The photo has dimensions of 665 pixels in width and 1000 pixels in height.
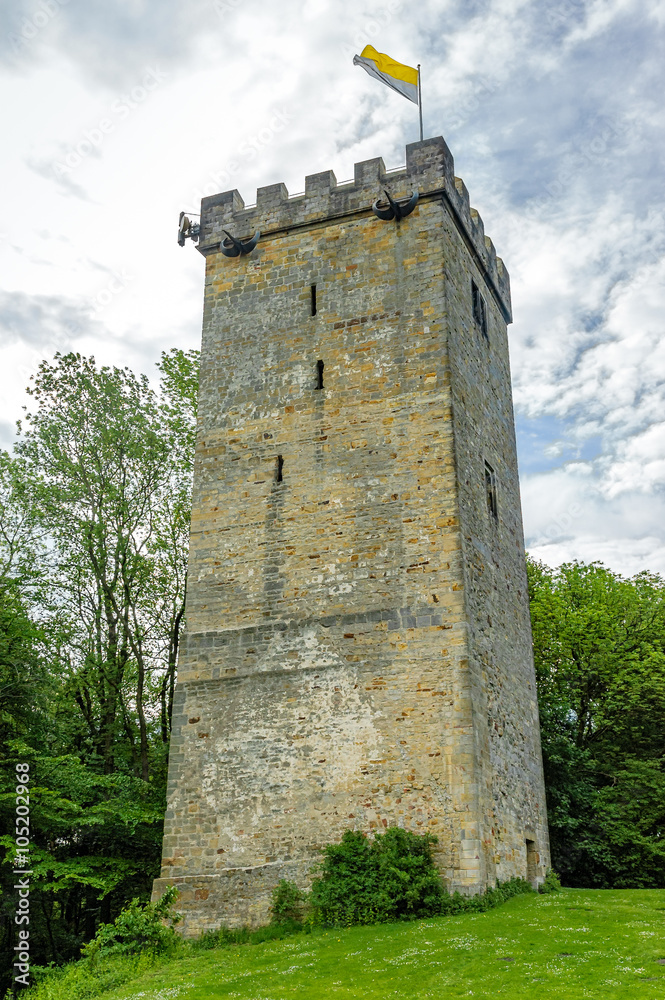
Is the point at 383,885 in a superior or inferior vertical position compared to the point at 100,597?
inferior

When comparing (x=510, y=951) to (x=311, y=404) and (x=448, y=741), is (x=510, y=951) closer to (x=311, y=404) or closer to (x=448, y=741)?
(x=448, y=741)

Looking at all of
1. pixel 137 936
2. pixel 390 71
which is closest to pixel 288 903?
pixel 137 936

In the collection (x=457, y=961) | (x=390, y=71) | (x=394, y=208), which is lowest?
(x=457, y=961)

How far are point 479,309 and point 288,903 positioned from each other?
13039 mm

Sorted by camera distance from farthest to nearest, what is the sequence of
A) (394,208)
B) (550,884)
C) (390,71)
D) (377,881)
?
1. (390,71)
2. (394,208)
3. (550,884)
4. (377,881)

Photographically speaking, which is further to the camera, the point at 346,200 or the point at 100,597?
the point at 100,597

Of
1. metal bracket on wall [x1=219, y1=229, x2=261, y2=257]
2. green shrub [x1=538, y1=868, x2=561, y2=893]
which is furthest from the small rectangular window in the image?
green shrub [x1=538, y1=868, x2=561, y2=893]

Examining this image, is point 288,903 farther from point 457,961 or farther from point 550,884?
point 550,884

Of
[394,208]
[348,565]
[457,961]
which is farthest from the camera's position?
[394,208]

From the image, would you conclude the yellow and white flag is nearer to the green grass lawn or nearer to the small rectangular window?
the small rectangular window

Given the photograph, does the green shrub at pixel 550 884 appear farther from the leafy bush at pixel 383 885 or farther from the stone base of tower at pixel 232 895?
the stone base of tower at pixel 232 895

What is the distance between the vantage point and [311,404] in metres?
18.1

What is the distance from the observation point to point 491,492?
19.0m

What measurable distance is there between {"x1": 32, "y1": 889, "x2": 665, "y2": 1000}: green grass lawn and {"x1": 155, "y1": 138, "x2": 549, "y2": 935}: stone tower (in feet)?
4.32
